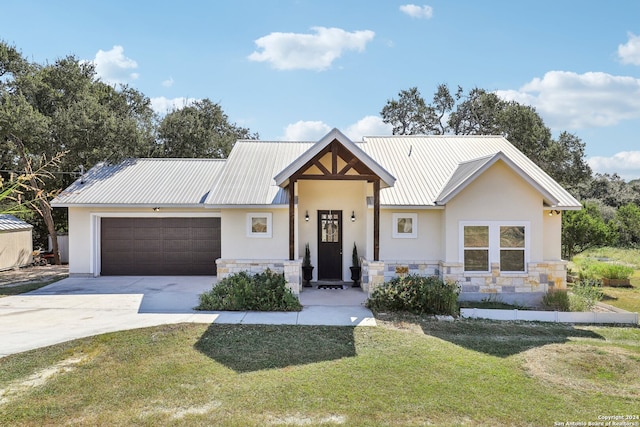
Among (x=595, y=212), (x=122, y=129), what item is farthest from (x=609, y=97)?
→ (x=122, y=129)

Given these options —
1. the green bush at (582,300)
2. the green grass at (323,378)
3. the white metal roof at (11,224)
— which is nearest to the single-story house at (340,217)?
the green bush at (582,300)

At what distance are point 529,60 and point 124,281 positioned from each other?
19993 mm

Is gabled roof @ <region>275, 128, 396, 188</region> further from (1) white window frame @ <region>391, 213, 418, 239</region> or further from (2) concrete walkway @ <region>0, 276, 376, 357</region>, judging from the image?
(2) concrete walkway @ <region>0, 276, 376, 357</region>

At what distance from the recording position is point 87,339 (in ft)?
25.9

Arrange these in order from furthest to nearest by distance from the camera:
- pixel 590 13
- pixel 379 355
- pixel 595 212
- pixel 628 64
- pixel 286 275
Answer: pixel 595 212, pixel 628 64, pixel 590 13, pixel 286 275, pixel 379 355

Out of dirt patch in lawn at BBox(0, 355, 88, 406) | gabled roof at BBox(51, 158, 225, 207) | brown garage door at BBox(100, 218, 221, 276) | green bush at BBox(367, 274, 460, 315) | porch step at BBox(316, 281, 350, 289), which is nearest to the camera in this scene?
dirt patch in lawn at BBox(0, 355, 88, 406)

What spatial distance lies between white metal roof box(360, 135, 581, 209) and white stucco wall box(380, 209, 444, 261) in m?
0.53

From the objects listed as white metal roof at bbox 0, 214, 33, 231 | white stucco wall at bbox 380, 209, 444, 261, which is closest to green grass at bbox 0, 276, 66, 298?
white metal roof at bbox 0, 214, 33, 231

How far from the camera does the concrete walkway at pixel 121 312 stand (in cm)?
849

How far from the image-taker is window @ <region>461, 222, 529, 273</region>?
12078mm

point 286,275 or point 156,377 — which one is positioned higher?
point 286,275

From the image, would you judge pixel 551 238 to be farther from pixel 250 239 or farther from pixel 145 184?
pixel 145 184

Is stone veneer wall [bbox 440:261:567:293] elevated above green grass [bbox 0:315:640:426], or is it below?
above

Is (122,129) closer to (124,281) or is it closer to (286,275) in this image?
(124,281)
